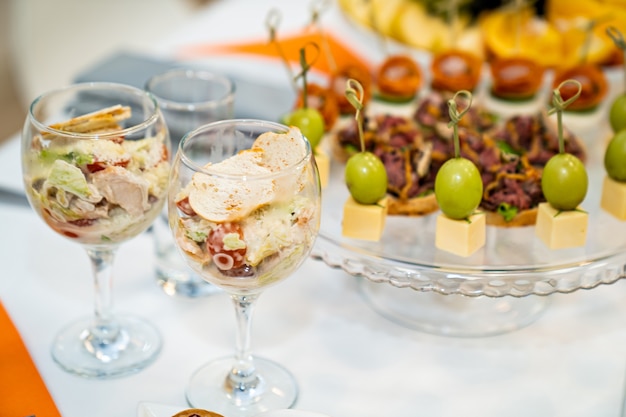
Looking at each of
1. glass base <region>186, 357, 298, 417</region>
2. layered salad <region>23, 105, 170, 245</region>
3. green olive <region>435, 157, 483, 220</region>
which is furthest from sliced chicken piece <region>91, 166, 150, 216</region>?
green olive <region>435, 157, 483, 220</region>

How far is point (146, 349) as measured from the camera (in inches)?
40.8

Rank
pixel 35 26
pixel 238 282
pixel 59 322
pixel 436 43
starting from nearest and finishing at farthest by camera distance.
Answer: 1. pixel 238 282
2. pixel 59 322
3. pixel 436 43
4. pixel 35 26

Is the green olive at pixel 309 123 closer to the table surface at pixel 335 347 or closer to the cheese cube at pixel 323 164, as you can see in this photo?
the cheese cube at pixel 323 164

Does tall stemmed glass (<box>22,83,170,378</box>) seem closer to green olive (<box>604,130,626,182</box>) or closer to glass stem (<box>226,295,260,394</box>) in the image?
glass stem (<box>226,295,260,394</box>)

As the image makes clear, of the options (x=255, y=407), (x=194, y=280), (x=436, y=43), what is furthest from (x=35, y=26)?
(x=255, y=407)

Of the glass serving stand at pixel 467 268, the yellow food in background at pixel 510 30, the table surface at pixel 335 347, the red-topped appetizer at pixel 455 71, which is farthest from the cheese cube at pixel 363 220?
the yellow food in background at pixel 510 30

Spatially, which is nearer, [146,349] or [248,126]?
[248,126]

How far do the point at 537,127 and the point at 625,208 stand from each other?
28cm

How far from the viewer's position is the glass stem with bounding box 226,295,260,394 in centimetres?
94

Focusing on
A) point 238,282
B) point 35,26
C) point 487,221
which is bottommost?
point 35,26

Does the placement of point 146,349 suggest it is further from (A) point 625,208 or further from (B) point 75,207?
(A) point 625,208

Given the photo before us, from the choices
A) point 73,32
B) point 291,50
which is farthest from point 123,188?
point 73,32

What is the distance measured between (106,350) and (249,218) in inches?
13.6

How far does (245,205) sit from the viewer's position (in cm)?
80
